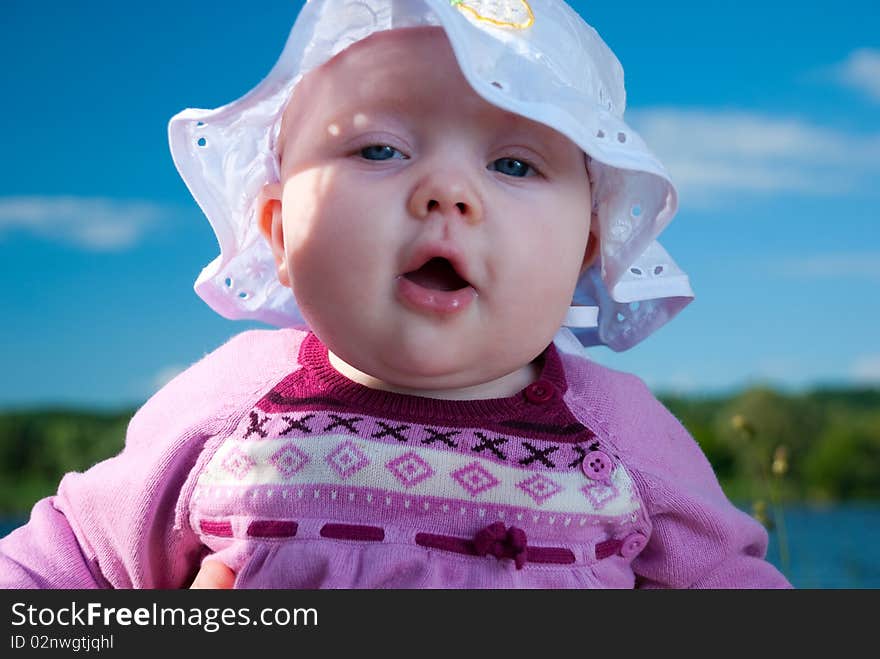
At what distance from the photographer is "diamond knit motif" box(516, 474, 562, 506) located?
1.94m

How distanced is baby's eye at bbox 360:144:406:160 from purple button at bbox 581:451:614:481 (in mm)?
707

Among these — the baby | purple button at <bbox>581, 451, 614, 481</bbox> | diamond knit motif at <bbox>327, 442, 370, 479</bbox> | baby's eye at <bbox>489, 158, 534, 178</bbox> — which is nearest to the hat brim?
the baby

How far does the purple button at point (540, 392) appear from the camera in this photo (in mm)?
2066

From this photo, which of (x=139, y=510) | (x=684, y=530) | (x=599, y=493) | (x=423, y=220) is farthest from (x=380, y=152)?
(x=684, y=530)

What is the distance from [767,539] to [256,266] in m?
1.36

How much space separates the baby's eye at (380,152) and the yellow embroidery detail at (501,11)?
31 centimetres

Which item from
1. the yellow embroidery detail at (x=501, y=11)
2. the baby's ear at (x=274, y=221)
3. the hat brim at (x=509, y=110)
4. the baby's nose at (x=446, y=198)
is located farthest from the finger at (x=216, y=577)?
the yellow embroidery detail at (x=501, y=11)

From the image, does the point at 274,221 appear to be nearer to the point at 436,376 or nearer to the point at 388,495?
the point at 436,376

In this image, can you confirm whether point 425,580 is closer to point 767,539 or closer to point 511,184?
point 511,184

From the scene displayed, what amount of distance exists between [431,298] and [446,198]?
175mm

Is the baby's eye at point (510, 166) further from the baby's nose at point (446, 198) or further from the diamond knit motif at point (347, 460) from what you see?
the diamond knit motif at point (347, 460)

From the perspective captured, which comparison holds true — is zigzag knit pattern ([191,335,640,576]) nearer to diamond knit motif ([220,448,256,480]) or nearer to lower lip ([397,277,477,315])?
diamond knit motif ([220,448,256,480])
